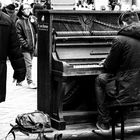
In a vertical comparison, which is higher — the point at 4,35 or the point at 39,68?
the point at 4,35

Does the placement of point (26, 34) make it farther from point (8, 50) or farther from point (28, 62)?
point (8, 50)

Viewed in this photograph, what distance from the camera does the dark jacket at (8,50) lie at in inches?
234

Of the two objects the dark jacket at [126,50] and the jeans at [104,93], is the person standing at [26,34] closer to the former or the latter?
the jeans at [104,93]

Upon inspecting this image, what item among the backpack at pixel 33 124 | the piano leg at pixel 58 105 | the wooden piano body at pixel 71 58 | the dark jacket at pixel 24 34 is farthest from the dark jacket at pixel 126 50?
the dark jacket at pixel 24 34

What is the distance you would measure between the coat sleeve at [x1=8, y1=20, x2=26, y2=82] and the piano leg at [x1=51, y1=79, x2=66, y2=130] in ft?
2.58

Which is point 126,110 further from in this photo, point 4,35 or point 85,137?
point 4,35

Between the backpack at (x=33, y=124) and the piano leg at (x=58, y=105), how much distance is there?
18 centimetres

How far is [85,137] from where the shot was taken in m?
7.36

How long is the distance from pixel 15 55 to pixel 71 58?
1.37 metres

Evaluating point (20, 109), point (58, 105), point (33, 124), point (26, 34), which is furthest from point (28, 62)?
point (33, 124)

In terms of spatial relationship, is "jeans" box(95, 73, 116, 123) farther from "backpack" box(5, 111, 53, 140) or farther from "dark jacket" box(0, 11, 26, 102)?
"dark jacket" box(0, 11, 26, 102)

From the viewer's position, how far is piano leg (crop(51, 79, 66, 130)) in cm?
684

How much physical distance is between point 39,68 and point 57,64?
66 cm

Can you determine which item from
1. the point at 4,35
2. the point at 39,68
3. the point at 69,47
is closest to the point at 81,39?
the point at 69,47
